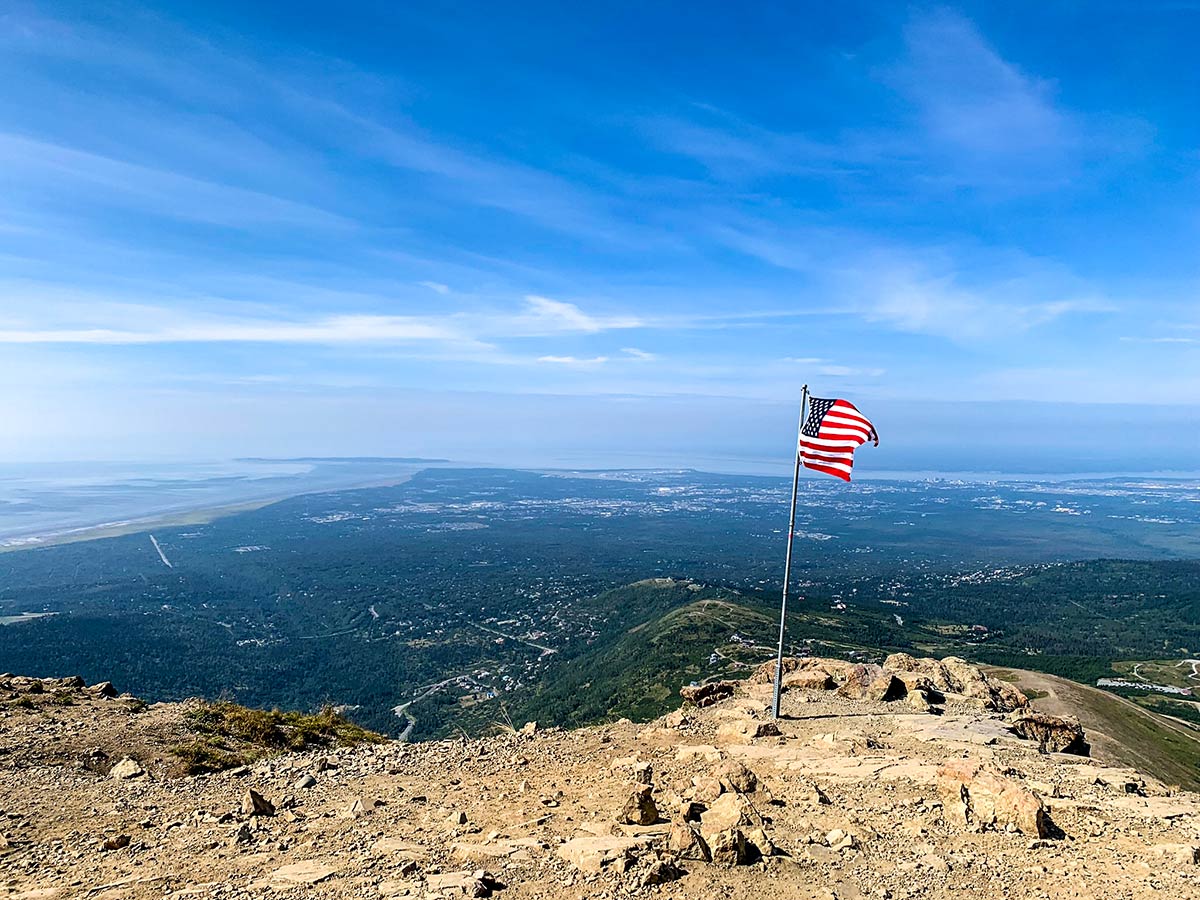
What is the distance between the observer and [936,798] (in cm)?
1140

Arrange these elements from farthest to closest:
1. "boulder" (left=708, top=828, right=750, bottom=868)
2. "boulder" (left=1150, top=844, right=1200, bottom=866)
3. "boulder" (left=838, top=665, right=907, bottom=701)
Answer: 1. "boulder" (left=838, top=665, right=907, bottom=701)
2. "boulder" (left=1150, top=844, right=1200, bottom=866)
3. "boulder" (left=708, top=828, right=750, bottom=868)

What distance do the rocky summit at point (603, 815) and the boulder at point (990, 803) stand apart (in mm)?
35

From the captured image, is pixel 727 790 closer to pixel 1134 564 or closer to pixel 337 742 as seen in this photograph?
pixel 337 742

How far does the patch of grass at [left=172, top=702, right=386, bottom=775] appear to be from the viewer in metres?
14.6

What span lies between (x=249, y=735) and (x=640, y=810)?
1173 centimetres

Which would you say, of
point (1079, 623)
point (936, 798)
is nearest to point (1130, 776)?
point (936, 798)

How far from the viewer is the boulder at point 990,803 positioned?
1024 centimetres

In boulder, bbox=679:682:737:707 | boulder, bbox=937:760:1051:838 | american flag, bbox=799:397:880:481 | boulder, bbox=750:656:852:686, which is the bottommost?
boulder, bbox=679:682:737:707

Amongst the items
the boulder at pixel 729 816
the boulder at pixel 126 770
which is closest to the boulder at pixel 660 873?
the boulder at pixel 729 816

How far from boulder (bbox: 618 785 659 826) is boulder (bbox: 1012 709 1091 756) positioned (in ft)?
40.0

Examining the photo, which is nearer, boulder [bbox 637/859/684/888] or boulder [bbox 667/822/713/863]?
boulder [bbox 637/859/684/888]

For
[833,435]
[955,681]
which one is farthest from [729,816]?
[955,681]

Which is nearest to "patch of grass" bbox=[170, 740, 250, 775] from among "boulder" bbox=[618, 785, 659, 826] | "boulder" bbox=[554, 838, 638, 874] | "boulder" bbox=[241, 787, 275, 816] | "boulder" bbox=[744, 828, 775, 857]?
"boulder" bbox=[241, 787, 275, 816]

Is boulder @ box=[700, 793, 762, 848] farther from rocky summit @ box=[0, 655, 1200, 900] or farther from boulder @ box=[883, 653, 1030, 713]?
boulder @ box=[883, 653, 1030, 713]
